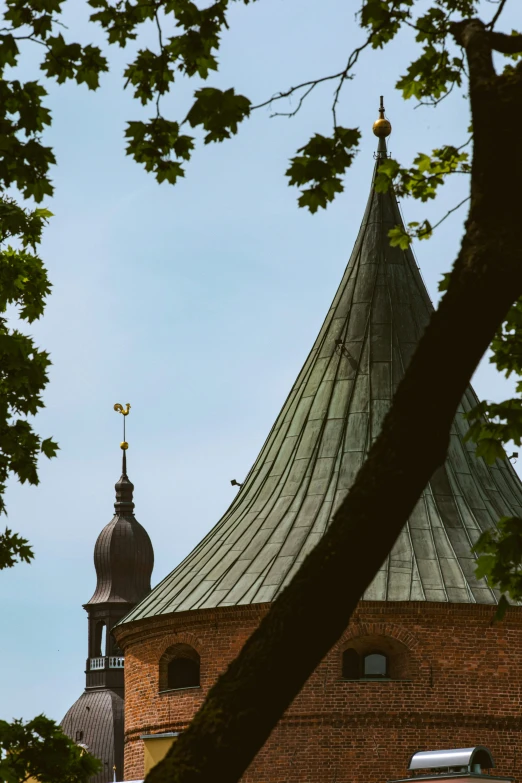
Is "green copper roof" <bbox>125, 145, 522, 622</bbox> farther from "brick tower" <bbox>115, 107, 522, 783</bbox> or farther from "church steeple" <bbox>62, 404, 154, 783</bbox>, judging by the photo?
"church steeple" <bbox>62, 404, 154, 783</bbox>

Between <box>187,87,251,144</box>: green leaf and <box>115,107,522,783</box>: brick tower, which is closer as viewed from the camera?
<box>187,87,251,144</box>: green leaf

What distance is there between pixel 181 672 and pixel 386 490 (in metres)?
17.2

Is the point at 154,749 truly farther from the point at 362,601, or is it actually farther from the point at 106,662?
the point at 106,662

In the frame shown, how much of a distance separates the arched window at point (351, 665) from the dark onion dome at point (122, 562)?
30557 millimetres

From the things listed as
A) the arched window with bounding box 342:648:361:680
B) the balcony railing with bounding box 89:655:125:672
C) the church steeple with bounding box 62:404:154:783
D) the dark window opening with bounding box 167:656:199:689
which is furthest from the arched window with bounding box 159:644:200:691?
the balcony railing with bounding box 89:655:125:672

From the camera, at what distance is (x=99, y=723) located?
53031 millimetres

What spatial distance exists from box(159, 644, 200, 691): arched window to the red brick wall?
1184 mm

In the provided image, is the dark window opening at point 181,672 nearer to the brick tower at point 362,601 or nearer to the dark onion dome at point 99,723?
the brick tower at point 362,601

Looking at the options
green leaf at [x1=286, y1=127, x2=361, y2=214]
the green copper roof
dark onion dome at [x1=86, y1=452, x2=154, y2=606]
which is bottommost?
green leaf at [x1=286, y1=127, x2=361, y2=214]

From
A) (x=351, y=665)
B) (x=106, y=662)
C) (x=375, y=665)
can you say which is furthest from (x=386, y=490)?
(x=106, y=662)

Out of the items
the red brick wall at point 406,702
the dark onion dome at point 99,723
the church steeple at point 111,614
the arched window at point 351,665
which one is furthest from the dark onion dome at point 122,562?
the arched window at point 351,665

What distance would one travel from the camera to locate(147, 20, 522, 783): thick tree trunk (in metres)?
5.13

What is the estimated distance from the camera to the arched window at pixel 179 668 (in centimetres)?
2169

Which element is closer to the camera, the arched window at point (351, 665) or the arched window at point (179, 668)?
the arched window at point (351, 665)
